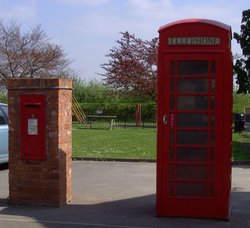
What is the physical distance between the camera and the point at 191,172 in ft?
25.3

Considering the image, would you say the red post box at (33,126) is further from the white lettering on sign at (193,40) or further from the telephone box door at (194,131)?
the white lettering on sign at (193,40)

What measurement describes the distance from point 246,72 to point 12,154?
13179mm

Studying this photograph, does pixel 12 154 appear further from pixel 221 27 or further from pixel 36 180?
pixel 221 27

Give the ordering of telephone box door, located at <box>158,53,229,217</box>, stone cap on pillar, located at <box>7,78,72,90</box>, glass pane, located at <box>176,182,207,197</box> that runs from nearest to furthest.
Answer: telephone box door, located at <box>158,53,229,217</box>
glass pane, located at <box>176,182,207,197</box>
stone cap on pillar, located at <box>7,78,72,90</box>

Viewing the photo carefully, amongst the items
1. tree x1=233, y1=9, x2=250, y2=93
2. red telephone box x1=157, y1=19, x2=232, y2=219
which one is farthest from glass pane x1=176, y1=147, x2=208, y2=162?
tree x1=233, y1=9, x2=250, y2=93

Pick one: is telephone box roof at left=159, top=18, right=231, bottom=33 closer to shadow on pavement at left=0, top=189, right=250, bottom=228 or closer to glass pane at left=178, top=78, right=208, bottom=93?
glass pane at left=178, top=78, right=208, bottom=93

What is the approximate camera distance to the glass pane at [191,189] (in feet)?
25.3

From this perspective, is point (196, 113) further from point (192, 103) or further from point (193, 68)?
point (193, 68)

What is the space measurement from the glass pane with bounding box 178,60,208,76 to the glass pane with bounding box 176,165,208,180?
1.29 m

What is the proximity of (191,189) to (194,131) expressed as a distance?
0.82 metres

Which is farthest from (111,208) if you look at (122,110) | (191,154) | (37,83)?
(122,110)

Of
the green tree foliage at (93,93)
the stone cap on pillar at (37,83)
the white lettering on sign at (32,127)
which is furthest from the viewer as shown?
the green tree foliage at (93,93)

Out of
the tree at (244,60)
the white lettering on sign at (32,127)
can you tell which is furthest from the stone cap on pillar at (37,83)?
the tree at (244,60)

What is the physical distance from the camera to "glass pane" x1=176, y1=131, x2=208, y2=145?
7656 millimetres
